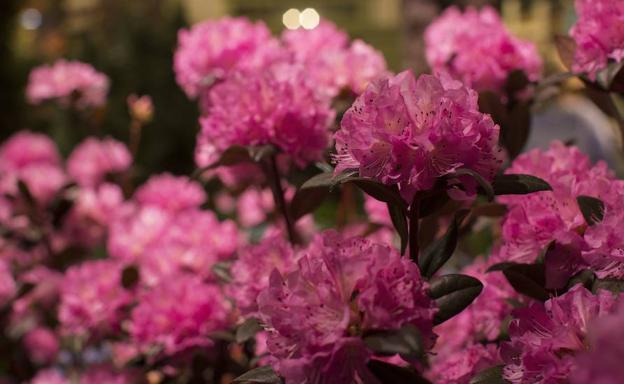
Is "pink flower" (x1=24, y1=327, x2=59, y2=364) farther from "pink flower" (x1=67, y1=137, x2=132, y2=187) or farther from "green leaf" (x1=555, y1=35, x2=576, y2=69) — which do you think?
"green leaf" (x1=555, y1=35, x2=576, y2=69)

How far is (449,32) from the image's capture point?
1.18 meters

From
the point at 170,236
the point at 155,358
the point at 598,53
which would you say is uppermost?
the point at 598,53

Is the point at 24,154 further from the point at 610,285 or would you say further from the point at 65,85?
the point at 610,285

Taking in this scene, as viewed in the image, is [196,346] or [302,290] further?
[196,346]

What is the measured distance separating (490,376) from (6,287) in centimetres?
105

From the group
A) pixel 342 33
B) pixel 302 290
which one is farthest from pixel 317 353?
pixel 342 33

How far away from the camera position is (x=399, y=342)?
1.74 feet

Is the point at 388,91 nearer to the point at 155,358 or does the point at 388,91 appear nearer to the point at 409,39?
the point at 155,358

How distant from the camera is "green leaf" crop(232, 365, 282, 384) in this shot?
0.62 m

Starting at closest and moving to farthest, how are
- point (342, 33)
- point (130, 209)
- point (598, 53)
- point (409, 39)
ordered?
point (598, 53)
point (342, 33)
point (130, 209)
point (409, 39)

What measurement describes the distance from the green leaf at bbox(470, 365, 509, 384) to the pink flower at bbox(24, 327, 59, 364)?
51.1 inches

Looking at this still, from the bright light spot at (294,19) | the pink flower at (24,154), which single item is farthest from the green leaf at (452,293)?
the pink flower at (24,154)

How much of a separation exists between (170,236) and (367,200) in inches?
12.1

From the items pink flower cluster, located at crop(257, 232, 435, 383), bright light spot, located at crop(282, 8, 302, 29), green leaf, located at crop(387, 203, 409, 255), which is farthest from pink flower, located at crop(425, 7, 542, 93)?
pink flower cluster, located at crop(257, 232, 435, 383)
